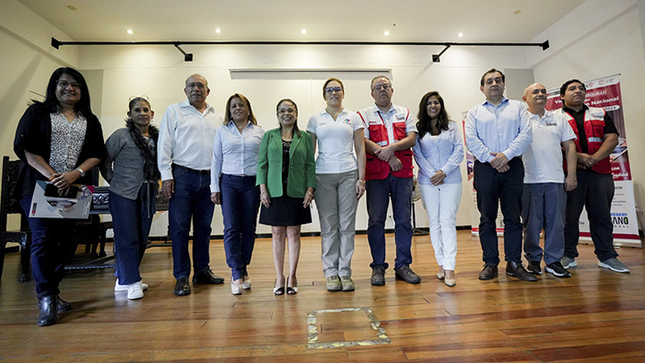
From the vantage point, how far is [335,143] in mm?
2254

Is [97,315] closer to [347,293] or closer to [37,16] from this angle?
[347,293]

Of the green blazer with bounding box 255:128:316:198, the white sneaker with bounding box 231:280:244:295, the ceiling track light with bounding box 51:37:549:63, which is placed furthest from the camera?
the ceiling track light with bounding box 51:37:549:63

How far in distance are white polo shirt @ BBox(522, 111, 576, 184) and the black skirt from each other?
78.4 inches

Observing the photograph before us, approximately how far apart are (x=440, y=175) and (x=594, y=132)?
167cm

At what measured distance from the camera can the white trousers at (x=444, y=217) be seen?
2.35m

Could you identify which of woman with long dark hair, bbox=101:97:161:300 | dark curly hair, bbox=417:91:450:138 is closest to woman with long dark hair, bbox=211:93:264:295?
woman with long dark hair, bbox=101:97:161:300

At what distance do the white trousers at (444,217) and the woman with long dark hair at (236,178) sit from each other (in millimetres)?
1394

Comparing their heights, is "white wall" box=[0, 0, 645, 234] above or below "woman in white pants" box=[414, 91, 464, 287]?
above

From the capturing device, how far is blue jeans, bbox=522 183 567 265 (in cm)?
253

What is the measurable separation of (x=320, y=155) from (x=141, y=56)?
585 cm

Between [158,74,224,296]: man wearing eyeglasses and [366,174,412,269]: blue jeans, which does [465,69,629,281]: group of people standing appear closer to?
[366,174,412,269]: blue jeans

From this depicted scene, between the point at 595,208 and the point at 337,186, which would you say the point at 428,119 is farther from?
the point at 595,208

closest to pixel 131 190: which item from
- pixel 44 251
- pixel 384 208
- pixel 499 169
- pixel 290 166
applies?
pixel 44 251

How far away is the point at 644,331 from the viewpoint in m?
1.46
